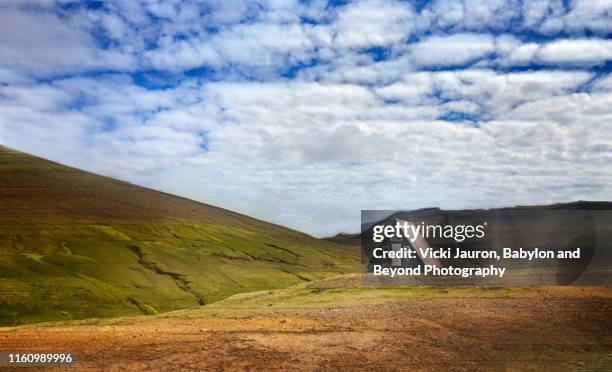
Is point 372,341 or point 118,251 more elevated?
point 118,251

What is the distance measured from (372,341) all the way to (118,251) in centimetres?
9915

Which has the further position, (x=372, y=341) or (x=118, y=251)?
(x=118, y=251)

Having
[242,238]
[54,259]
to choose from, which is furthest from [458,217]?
[242,238]

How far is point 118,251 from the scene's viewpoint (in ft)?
351

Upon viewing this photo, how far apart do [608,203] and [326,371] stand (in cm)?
7885

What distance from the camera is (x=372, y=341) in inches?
746

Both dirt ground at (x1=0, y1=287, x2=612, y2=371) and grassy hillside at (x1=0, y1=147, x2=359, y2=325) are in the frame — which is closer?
dirt ground at (x1=0, y1=287, x2=612, y2=371)

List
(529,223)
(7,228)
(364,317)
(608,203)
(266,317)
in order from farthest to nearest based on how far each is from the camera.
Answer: (7,228), (608,203), (529,223), (266,317), (364,317)

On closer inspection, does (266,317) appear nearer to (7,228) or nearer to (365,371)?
(365,371)

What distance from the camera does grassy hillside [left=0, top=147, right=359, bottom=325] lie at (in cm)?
7888

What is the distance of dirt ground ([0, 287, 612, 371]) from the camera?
16047 millimetres

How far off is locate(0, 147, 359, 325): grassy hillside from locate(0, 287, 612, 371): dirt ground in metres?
57.9

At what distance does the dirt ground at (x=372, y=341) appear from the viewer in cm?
1605

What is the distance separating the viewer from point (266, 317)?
26.6 metres
